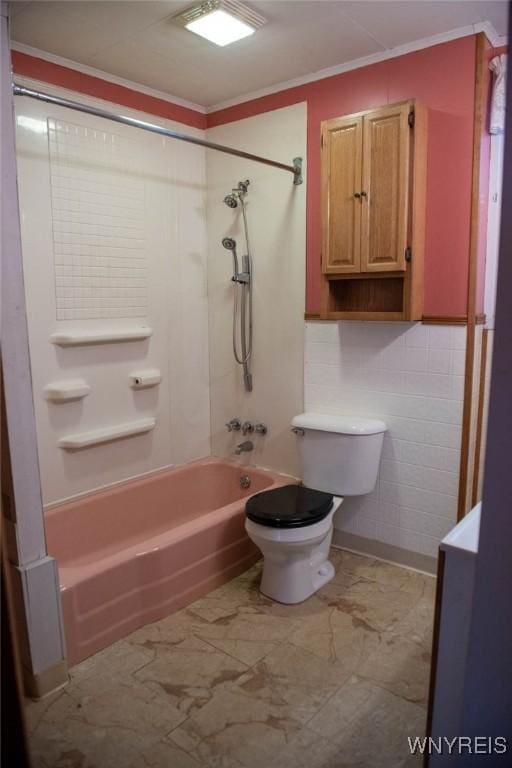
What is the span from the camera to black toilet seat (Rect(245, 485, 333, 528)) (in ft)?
7.34

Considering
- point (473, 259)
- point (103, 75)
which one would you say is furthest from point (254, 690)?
point (103, 75)

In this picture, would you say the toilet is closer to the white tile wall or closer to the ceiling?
the white tile wall

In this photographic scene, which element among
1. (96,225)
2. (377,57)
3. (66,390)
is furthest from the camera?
(96,225)

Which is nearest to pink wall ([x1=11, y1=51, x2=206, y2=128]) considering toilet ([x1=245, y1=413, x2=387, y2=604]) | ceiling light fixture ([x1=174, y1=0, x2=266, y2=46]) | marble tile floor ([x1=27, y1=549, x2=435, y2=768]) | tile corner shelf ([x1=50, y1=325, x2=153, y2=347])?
ceiling light fixture ([x1=174, y1=0, x2=266, y2=46])

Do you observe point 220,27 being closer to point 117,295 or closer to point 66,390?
point 117,295

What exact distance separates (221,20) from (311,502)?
6.64ft

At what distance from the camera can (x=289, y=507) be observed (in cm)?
235

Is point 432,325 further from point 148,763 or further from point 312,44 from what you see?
point 148,763

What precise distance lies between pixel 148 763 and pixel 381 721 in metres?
0.73

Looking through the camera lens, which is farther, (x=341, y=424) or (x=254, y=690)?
(x=341, y=424)

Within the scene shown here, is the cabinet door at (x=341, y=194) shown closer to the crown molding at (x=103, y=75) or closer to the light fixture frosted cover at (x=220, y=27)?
the light fixture frosted cover at (x=220, y=27)

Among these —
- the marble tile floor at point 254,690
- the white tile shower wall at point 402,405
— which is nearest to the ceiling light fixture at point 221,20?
the white tile shower wall at point 402,405

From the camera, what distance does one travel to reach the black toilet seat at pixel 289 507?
2.24 m

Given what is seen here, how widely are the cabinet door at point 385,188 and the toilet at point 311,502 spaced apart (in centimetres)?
78
